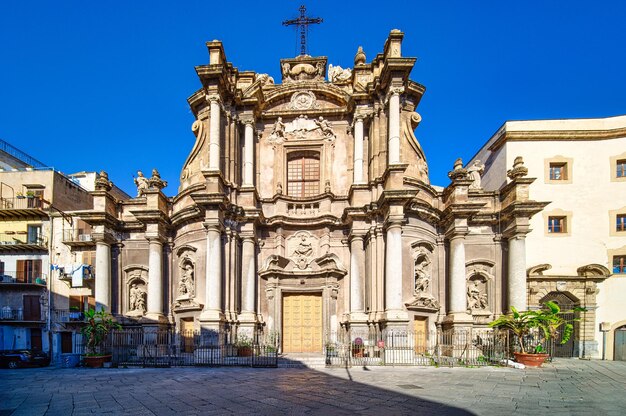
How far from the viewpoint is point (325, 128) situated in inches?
770

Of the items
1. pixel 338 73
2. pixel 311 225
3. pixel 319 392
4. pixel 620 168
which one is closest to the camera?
pixel 319 392

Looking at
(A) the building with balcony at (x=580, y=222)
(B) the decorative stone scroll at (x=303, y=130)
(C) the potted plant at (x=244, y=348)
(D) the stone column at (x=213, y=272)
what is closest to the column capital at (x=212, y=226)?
(D) the stone column at (x=213, y=272)

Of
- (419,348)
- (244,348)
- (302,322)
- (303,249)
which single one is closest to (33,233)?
(244,348)

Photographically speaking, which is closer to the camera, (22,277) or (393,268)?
(393,268)

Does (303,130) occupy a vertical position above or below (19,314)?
above

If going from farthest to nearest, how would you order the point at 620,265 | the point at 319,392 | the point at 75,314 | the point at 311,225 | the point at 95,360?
the point at 75,314
the point at 620,265
the point at 311,225
the point at 95,360
the point at 319,392

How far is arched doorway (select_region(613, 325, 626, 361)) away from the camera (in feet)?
62.9

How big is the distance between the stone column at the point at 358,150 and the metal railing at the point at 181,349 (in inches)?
331

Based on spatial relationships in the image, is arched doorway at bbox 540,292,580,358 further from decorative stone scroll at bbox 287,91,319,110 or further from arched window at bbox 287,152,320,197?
decorative stone scroll at bbox 287,91,319,110

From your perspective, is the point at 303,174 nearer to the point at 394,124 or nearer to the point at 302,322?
the point at 394,124

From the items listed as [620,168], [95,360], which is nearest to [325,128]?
[95,360]

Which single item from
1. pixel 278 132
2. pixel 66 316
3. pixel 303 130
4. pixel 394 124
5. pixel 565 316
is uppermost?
pixel 303 130

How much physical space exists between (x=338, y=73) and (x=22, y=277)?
72.2 ft

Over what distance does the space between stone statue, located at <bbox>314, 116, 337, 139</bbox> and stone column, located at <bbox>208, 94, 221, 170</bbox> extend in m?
5.01
